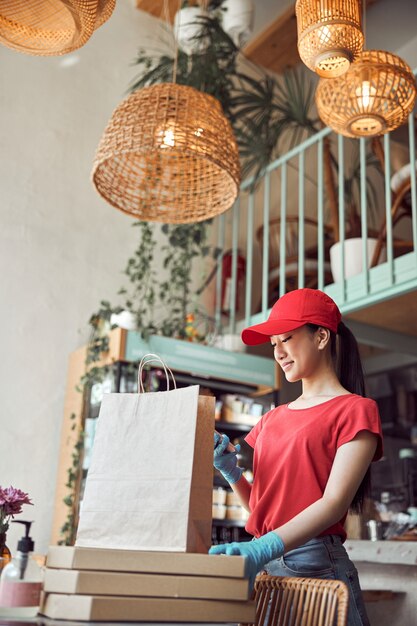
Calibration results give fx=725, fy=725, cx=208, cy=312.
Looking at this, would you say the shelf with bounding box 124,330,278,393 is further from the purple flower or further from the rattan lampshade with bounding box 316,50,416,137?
the purple flower

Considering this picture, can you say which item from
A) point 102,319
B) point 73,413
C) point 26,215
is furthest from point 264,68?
point 73,413

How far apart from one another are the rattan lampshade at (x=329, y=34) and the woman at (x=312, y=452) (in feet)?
3.80

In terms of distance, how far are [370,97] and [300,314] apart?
180cm

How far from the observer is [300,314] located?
1.81 meters

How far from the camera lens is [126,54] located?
5.80 metres

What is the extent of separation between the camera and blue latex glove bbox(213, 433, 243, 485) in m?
1.74

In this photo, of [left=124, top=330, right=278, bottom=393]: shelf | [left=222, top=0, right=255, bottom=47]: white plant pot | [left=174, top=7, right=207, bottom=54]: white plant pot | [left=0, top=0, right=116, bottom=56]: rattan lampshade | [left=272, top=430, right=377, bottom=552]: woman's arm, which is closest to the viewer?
[left=272, top=430, right=377, bottom=552]: woman's arm

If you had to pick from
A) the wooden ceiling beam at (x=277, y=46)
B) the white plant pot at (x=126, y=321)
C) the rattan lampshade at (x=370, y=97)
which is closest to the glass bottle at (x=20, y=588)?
the rattan lampshade at (x=370, y=97)

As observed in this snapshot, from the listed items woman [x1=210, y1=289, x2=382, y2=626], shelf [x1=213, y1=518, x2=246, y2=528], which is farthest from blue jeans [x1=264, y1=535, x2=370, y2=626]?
shelf [x1=213, y1=518, x2=246, y2=528]

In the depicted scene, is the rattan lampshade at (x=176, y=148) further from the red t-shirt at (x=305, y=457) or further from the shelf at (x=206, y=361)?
the red t-shirt at (x=305, y=457)

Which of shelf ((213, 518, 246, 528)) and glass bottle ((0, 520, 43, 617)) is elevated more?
shelf ((213, 518, 246, 528))

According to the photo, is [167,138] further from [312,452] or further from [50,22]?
[312,452]

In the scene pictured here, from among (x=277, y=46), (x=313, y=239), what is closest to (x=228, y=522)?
(x=313, y=239)

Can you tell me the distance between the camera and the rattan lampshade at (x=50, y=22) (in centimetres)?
210
